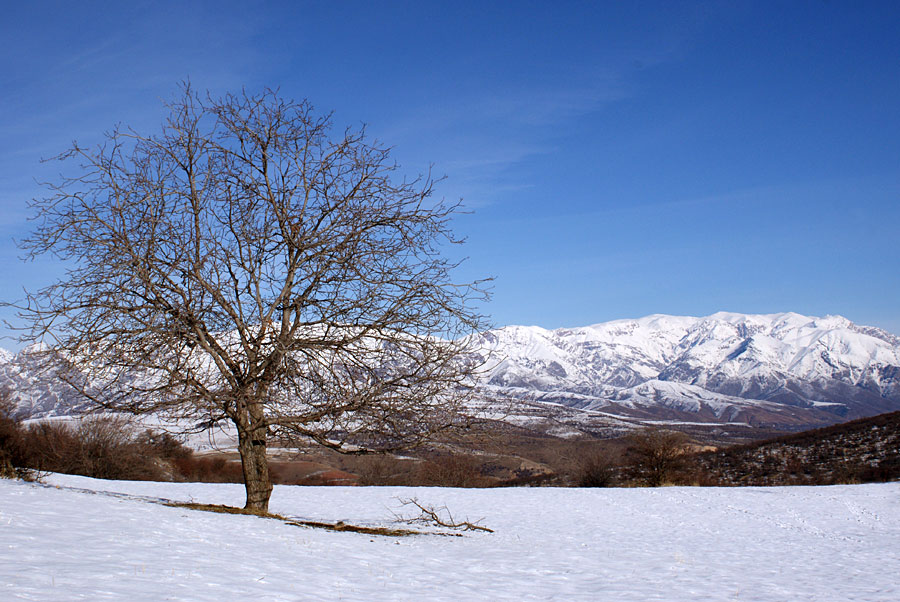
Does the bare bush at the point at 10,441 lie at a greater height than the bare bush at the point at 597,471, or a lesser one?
greater

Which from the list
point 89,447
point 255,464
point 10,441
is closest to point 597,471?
point 89,447

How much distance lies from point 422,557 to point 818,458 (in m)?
54.8

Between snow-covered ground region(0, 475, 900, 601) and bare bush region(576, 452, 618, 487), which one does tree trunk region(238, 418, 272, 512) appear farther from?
bare bush region(576, 452, 618, 487)

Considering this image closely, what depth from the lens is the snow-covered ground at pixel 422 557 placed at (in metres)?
6.46

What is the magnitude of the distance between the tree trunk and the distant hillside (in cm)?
3857

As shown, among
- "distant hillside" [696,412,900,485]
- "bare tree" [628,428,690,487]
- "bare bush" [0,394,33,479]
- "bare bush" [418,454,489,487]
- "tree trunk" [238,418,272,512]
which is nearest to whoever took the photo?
"tree trunk" [238,418,272,512]

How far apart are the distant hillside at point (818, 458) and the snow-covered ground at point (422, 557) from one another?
87.6 ft

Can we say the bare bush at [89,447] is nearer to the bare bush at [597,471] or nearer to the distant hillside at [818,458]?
the bare bush at [597,471]

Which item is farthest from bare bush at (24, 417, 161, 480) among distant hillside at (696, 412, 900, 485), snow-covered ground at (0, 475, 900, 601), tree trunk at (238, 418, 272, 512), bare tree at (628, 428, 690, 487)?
distant hillside at (696, 412, 900, 485)

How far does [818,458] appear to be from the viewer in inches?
2149

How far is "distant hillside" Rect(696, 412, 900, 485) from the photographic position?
45469mm

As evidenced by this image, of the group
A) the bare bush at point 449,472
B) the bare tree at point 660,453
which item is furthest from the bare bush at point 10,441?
the bare tree at point 660,453

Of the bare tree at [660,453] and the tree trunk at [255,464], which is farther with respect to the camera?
the bare tree at [660,453]

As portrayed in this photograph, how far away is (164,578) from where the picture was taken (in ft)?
20.7
